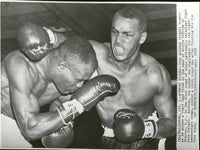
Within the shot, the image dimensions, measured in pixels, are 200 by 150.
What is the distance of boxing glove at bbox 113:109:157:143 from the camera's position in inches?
77.9

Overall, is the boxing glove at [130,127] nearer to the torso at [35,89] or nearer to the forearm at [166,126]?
the forearm at [166,126]

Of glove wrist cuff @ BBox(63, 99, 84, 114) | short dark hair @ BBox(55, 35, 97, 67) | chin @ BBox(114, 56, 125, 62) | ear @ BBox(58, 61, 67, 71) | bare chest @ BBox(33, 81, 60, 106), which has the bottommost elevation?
glove wrist cuff @ BBox(63, 99, 84, 114)

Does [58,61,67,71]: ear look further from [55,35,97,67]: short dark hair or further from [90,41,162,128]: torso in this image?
[90,41,162,128]: torso

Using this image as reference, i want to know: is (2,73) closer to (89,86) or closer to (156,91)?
(89,86)

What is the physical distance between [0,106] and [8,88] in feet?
0.33

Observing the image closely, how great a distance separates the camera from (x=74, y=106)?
2006 millimetres

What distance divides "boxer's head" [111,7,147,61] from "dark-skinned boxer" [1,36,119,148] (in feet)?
0.42

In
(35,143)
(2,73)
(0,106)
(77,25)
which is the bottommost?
(35,143)

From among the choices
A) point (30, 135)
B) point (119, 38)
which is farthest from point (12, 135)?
point (119, 38)

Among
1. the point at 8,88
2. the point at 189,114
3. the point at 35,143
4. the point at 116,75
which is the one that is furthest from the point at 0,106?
the point at 189,114

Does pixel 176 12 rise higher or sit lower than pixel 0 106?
higher

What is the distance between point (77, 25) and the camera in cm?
201

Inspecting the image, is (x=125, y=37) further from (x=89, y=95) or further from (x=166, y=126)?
(x=166, y=126)

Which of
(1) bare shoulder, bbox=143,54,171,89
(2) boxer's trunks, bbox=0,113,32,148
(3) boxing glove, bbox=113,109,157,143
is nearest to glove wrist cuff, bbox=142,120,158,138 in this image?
(3) boxing glove, bbox=113,109,157,143
